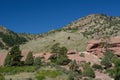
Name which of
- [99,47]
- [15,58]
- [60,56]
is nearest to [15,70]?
[15,58]

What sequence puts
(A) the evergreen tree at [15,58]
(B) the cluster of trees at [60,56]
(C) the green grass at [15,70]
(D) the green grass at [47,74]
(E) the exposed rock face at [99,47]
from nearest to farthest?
(D) the green grass at [47,74]
(C) the green grass at [15,70]
(A) the evergreen tree at [15,58]
(B) the cluster of trees at [60,56]
(E) the exposed rock face at [99,47]

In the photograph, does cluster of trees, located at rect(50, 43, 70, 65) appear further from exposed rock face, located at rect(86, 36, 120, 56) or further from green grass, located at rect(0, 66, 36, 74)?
→ green grass, located at rect(0, 66, 36, 74)

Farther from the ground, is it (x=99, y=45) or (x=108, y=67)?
(x=99, y=45)

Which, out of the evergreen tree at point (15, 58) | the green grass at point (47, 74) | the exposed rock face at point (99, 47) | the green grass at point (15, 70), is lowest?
the green grass at point (47, 74)

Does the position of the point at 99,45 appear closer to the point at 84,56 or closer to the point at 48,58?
the point at 84,56

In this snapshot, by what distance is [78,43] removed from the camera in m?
173

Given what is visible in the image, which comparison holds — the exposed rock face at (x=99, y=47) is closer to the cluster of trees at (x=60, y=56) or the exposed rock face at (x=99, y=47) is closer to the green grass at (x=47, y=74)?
the cluster of trees at (x=60, y=56)

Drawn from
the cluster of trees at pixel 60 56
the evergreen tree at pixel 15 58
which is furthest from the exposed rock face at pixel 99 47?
the evergreen tree at pixel 15 58

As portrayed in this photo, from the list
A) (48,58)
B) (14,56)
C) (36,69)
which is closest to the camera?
(36,69)

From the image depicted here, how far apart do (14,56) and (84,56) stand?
145 feet

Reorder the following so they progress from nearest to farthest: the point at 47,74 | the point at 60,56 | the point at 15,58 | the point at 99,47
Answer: the point at 47,74, the point at 15,58, the point at 60,56, the point at 99,47

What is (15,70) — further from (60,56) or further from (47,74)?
(60,56)

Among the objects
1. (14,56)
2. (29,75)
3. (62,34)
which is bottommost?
(29,75)

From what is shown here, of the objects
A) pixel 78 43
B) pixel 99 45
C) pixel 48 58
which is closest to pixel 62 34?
pixel 78 43
